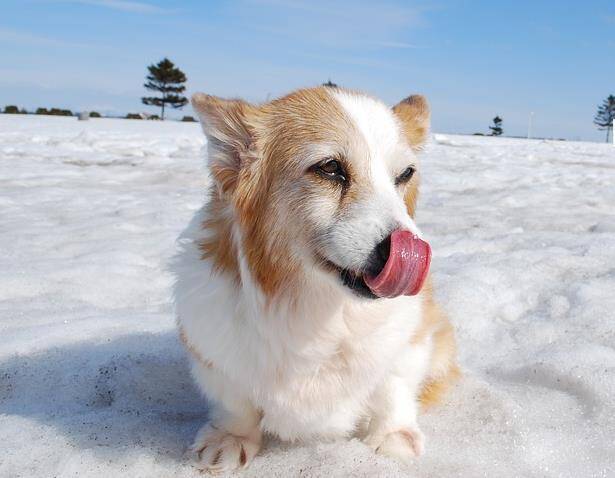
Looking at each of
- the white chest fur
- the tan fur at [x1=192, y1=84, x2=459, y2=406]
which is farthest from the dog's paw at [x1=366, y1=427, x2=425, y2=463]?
the tan fur at [x1=192, y1=84, x2=459, y2=406]

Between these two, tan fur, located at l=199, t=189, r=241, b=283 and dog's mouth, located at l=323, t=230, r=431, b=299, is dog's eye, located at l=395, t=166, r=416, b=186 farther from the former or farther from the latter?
tan fur, located at l=199, t=189, r=241, b=283

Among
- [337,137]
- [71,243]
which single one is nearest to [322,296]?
[337,137]

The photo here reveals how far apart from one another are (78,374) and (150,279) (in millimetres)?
1404

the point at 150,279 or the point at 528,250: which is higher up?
the point at 528,250

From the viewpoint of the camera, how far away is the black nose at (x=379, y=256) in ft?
5.89

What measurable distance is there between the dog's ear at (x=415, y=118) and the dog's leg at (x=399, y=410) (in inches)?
33.7

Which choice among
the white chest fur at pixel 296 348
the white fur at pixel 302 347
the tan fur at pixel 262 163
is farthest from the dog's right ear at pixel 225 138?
the white chest fur at pixel 296 348

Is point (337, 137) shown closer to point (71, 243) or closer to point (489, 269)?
point (489, 269)

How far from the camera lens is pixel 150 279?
405 centimetres

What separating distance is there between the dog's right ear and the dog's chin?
48 cm

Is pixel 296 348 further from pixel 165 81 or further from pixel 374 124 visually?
pixel 165 81

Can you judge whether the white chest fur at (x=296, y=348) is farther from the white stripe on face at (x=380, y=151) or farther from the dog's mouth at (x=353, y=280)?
the white stripe on face at (x=380, y=151)

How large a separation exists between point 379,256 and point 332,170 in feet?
1.32

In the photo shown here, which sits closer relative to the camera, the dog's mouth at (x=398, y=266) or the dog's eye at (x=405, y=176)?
the dog's mouth at (x=398, y=266)
